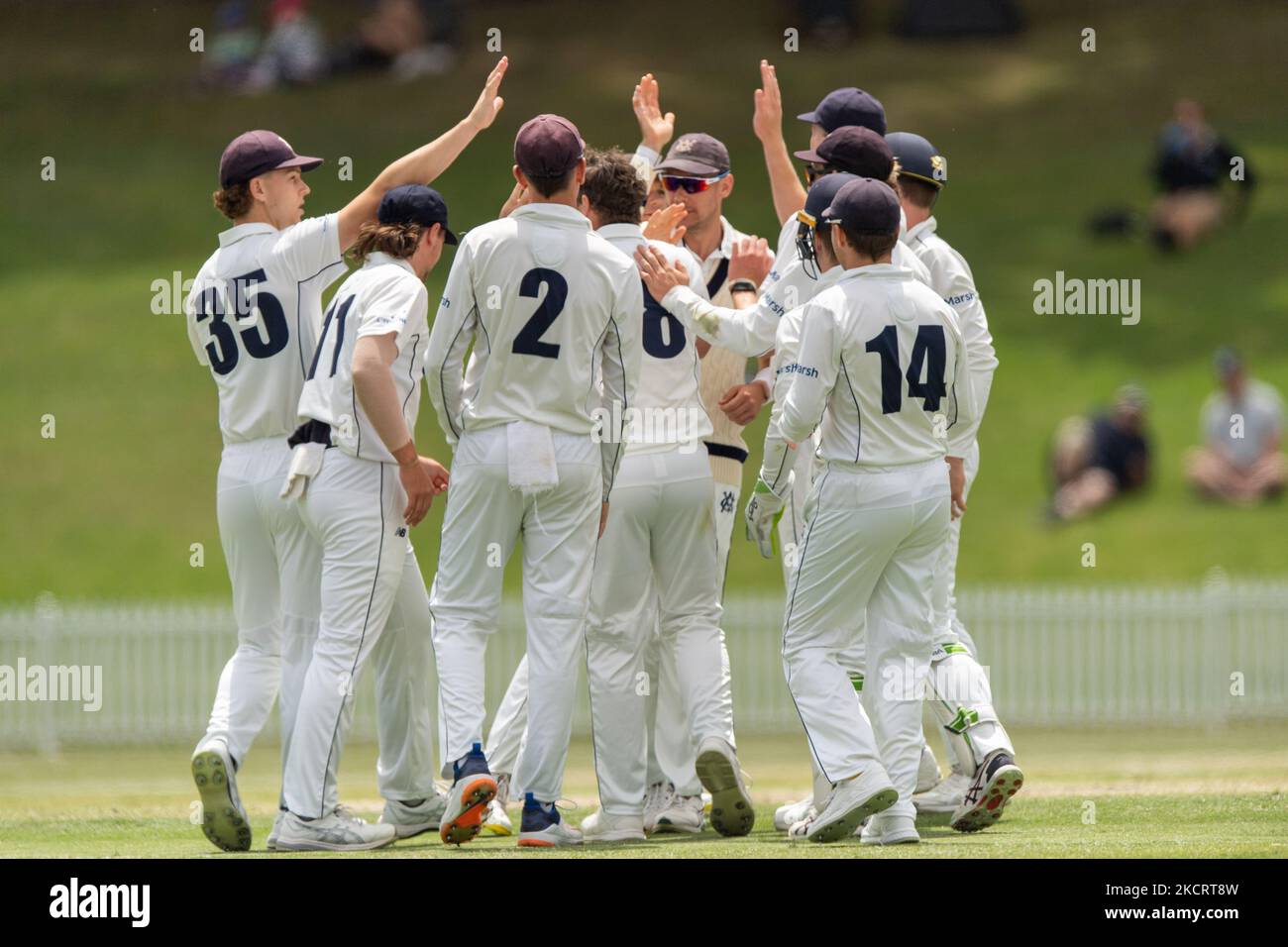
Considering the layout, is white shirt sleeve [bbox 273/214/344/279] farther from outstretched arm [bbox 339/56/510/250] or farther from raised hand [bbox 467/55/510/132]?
raised hand [bbox 467/55/510/132]

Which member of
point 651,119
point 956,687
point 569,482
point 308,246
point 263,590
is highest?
point 651,119

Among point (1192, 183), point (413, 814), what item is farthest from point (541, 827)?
point (1192, 183)

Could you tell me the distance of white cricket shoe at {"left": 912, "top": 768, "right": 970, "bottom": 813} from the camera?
8430 mm

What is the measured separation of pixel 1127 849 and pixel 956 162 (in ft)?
79.9

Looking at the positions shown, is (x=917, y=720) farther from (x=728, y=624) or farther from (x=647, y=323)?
(x=728, y=624)

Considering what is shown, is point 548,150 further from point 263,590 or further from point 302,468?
point 263,590

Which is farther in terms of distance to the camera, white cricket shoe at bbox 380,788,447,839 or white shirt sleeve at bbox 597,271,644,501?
white cricket shoe at bbox 380,788,447,839

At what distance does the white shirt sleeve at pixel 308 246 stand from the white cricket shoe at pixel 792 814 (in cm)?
301

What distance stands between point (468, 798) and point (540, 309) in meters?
1.89

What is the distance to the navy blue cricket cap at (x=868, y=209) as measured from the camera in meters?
6.94

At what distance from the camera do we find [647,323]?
Answer: 7844 millimetres

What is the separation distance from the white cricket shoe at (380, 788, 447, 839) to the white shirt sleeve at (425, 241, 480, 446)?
5.52 feet

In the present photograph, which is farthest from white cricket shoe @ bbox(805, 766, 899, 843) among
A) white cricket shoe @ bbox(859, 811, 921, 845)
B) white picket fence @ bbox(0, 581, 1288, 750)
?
white picket fence @ bbox(0, 581, 1288, 750)

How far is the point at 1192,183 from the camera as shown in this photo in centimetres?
2633
